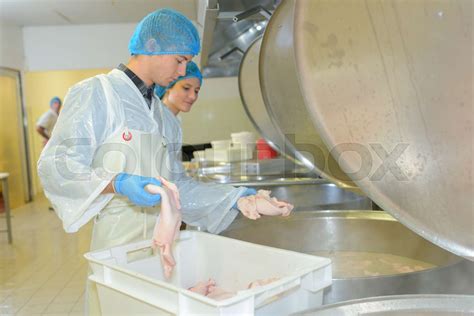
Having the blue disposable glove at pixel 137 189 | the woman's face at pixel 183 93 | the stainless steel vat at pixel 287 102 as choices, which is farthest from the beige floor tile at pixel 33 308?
the blue disposable glove at pixel 137 189

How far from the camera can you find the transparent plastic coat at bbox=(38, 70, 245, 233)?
1123 mm

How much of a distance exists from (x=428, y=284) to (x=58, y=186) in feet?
2.99

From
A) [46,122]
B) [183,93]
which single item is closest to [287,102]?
[183,93]

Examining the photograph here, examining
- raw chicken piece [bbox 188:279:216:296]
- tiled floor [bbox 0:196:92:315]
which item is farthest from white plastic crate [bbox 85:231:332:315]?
tiled floor [bbox 0:196:92:315]

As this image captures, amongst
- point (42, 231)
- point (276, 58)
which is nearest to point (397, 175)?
point (276, 58)

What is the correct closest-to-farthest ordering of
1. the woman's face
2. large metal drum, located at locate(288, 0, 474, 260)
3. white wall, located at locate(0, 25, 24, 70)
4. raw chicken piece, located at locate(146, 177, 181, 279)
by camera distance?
1. large metal drum, located at locate(288, 0, 474, 260)
2. raw chicken piece, located at locate(146, 177, 181, 279)
3. the woman's face
4. white wall, located at locate(0, 25, 24, 70)

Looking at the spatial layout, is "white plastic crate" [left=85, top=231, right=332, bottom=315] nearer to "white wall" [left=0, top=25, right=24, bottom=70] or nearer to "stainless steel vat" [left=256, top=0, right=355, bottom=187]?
"stainless steel vat" [left=256, top=0, right=355, bottom=187]

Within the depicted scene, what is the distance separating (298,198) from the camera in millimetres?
2322

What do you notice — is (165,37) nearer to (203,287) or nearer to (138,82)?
(138,82)

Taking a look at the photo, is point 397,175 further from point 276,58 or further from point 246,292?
point 276,58

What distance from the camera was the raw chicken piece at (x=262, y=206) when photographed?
3.88 feet

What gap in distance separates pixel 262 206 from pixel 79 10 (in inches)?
198

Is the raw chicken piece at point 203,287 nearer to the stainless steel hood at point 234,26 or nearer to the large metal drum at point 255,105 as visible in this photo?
the stainless steel hood at point 234,26

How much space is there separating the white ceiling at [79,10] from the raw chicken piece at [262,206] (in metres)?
4.03
